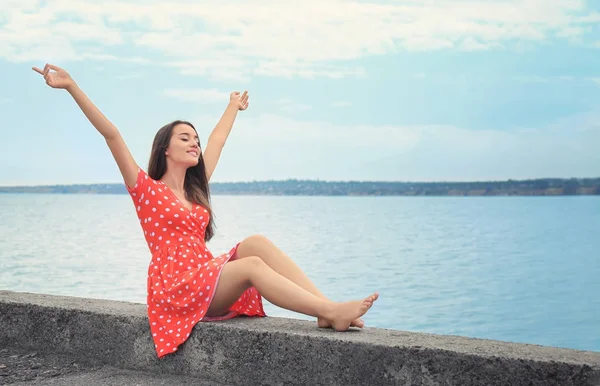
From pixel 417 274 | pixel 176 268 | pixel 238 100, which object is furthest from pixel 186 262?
pixel 417 274

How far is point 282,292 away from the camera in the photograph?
3.51 meters

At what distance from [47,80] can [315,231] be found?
1341 inches

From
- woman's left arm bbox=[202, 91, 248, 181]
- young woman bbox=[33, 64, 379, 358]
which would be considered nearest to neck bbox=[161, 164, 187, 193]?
young woman bbox=[33, 64, 379, 358]

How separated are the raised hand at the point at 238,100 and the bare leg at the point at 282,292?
1.45 m

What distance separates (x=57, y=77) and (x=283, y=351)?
5.73 feet

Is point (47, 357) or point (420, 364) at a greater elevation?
point (420, 364)

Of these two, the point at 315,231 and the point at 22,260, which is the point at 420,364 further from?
the point at 315,231

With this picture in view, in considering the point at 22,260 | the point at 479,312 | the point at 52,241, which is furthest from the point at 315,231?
the point at 479,312

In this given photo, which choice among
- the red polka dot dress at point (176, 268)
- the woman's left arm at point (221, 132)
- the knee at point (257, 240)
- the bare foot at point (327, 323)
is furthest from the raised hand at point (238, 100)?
the bare foot at point (327, 323)

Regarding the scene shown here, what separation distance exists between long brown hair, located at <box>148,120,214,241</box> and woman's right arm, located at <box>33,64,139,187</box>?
0.82 ft

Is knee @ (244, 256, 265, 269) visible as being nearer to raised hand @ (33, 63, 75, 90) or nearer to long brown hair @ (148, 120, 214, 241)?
long brown hair @ (148, 120, 214, 241)

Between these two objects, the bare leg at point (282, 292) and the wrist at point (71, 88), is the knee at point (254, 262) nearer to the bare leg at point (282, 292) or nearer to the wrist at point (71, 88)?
the bare leg at point (282, 292)

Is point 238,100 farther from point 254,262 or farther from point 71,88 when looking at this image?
point 254,262

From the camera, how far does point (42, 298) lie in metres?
4.45
